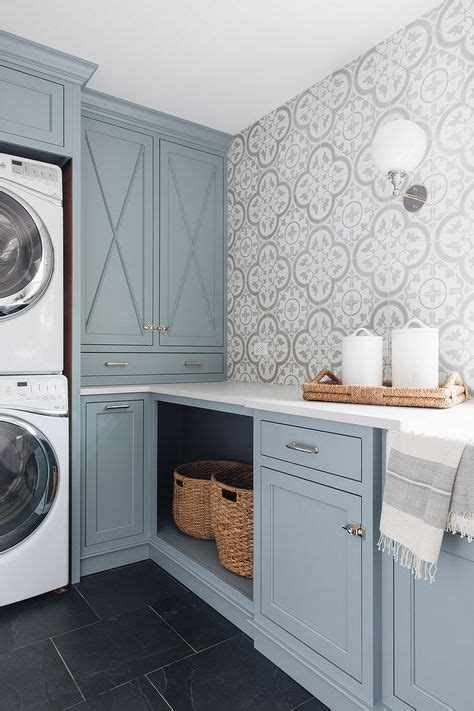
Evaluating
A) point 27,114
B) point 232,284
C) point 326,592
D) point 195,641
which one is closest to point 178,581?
point 195,641

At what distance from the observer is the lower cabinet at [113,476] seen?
231 cm

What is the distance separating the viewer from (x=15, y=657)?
1.68 metres

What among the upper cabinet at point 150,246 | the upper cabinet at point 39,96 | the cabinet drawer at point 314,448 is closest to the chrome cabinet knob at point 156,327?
the upper cabinet at point 150,246

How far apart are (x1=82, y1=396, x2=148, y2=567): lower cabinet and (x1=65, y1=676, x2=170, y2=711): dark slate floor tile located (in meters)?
0.88

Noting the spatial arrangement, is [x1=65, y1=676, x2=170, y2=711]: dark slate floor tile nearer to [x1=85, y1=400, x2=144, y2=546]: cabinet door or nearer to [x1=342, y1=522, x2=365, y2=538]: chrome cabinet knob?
[x1=342, y1=522, x2=365, y2=538]: chrome cabinet knob

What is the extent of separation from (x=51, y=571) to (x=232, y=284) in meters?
1.82

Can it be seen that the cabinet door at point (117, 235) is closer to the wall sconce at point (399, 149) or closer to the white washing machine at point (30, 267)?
the white washing machine at point (30, 267)

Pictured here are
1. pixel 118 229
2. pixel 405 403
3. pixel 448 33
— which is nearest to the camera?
pixel 405 403

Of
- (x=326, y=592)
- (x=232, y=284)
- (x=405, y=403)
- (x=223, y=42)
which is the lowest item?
(x=326, y=592)

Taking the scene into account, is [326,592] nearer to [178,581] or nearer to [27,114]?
[178,581]

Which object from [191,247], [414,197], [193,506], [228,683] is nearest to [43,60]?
[191,247]

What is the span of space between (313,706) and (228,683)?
27cm

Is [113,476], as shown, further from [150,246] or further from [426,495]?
[426,495]

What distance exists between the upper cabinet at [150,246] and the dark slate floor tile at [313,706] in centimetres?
168
